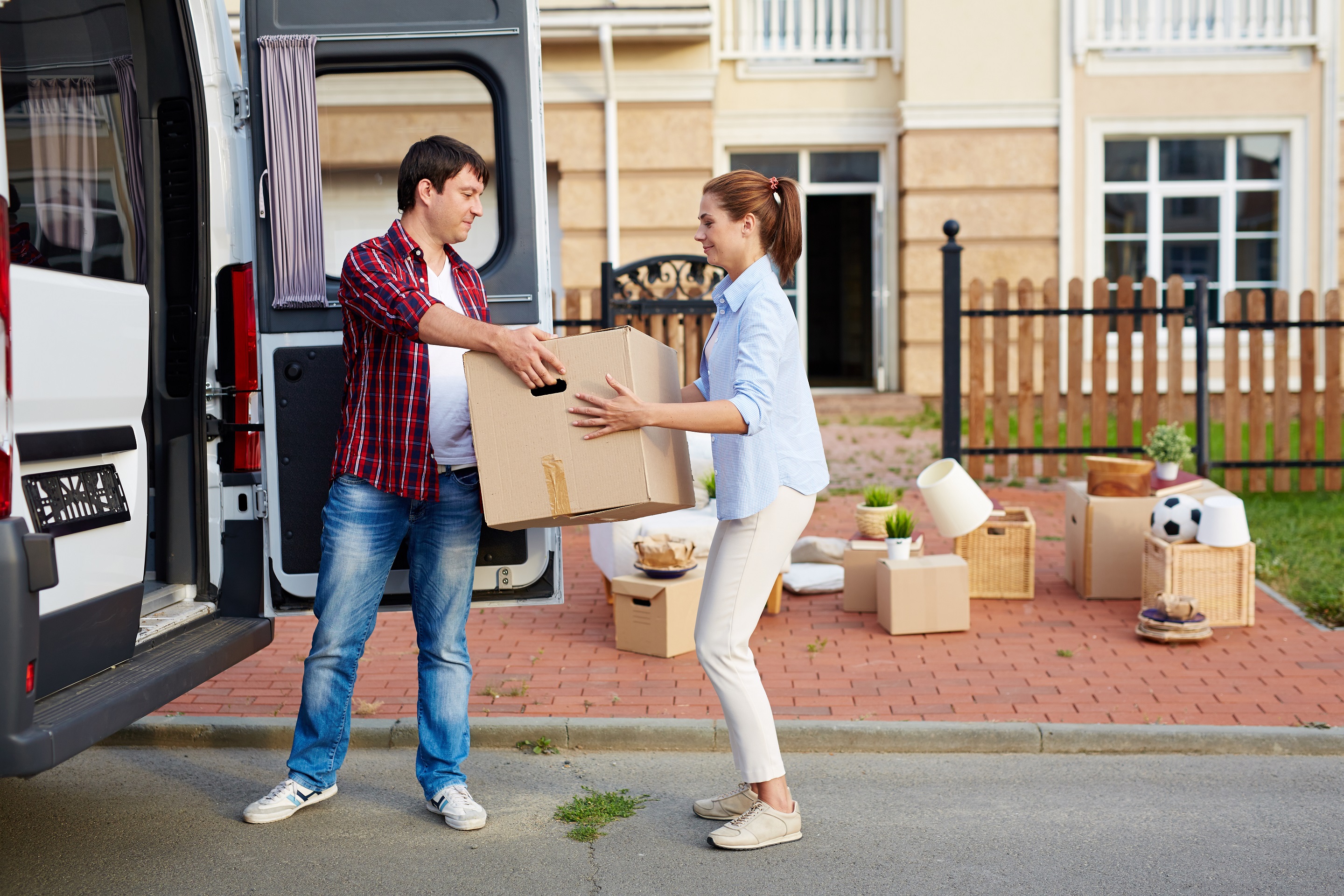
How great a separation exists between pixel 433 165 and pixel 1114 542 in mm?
4544

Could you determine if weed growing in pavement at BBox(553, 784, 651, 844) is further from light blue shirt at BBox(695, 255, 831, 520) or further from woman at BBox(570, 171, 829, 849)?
light blue shirt at BBox(695, 255, 831, 520)

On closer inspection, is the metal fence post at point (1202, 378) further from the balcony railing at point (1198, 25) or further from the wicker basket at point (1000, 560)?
the balcony railing at point (1198, 25)

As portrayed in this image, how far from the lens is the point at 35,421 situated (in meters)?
2.95

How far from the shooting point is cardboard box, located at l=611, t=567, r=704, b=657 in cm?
568

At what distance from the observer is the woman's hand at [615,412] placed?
333 cm

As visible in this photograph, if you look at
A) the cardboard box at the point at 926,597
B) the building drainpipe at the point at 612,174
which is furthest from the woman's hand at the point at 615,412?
the building drainpipe at the point at 612,174

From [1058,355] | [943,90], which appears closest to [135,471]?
[1058,355]

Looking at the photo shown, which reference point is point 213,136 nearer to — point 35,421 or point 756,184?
point 35,421

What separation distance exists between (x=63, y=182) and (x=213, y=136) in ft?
1.69

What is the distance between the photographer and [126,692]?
3.18m

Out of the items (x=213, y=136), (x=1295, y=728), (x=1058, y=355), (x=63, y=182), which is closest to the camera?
(x=63, y=182)

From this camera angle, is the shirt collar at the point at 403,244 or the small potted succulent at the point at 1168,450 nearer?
the shirt collar at the point at 403,244

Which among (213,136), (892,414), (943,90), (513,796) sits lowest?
(513,796)

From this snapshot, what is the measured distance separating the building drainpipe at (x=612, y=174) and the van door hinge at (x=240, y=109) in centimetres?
941
